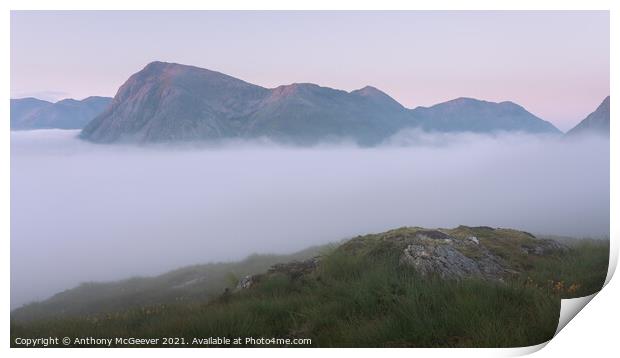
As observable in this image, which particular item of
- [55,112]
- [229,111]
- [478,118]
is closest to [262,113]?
[229,111]

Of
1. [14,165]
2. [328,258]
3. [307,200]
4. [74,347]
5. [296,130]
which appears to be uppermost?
[296,130]

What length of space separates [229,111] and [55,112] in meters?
2.76

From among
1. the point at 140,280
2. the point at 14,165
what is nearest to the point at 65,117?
the point at 14,165

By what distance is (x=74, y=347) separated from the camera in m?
6.49

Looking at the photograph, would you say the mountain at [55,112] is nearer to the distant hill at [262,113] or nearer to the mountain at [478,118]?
the distant hill at [262,113]

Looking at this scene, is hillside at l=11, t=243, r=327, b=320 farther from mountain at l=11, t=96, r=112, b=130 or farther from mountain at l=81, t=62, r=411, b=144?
mountain at l=11, t=96, r=112, b=130

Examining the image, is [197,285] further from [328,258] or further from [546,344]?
[546,344]

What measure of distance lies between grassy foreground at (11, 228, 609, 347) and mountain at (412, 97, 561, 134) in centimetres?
196

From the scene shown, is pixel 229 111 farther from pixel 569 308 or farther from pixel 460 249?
pixel 569 308

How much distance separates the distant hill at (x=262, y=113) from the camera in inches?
307

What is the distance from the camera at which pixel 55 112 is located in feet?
25.5

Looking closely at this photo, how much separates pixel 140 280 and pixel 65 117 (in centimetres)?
302

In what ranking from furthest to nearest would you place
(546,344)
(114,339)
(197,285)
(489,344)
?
(197,285) → (114,339) → (546,344) → (489,344)

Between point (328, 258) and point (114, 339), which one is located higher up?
Result: point (328, 258)
